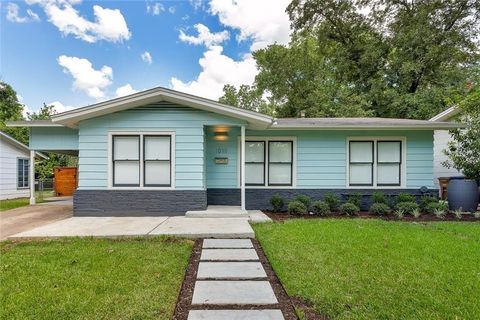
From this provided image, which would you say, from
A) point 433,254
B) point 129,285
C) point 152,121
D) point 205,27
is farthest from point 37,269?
point 205,27

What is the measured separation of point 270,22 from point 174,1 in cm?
951

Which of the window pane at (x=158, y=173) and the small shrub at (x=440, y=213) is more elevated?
the window pane at (x=158, y=173)

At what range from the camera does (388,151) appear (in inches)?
340

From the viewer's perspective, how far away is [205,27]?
50.4 ft

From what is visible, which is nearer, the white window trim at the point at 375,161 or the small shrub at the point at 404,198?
the small shrub at the point at 404,198

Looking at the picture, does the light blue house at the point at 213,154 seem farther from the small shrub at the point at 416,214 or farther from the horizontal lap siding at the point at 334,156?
the small shrub at the point at 416,214

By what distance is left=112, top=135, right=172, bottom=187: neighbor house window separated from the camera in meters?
7.32

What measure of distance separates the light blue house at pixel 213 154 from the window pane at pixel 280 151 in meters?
0.03

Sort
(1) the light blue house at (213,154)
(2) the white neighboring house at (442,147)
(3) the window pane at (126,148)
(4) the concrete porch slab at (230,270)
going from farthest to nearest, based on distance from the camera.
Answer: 1. (2) the white neighboring house at (442,147)
2. (3) the window pane at (126,148)
3. (1) the light blue house at (213,154)
4. (4) the concrete porch slab at (230,270)

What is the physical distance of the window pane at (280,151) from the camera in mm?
8656

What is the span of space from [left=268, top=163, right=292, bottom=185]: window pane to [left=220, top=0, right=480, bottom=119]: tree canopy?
9.99m

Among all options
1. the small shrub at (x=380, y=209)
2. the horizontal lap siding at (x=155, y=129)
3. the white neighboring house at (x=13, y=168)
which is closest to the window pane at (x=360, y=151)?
the small shrub at (x=380, y=209)

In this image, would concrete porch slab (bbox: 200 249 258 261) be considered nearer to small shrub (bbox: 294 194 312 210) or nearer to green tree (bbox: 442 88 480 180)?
small shrub (bbox: 294 194 312 210)

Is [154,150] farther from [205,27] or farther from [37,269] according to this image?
[205,27]
